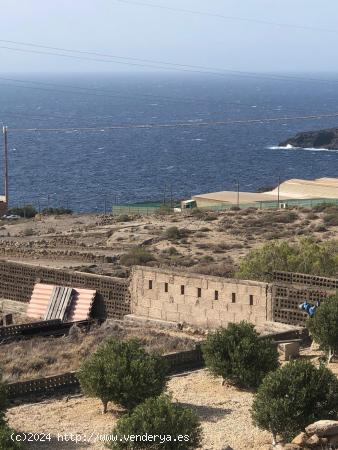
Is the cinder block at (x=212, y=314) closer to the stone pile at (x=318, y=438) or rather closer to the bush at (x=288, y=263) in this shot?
the bush at (x=288, y=263)

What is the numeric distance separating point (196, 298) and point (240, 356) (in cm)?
710

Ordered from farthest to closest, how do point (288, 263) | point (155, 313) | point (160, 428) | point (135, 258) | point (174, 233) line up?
point (174, 233) → point (135, 258) → point (288, 263) → point (155, 313) → point (160, 428)

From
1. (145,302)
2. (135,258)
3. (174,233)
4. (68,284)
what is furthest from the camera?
(174,233)

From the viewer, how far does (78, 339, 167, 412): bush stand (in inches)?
711

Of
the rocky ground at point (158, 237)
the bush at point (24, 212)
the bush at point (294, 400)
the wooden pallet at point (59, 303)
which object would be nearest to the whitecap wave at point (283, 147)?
the bush at point (24, 212)

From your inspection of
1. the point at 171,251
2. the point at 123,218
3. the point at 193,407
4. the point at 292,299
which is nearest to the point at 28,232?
the point at 123,218

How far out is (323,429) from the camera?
15.7 metres

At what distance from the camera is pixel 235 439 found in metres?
16.8

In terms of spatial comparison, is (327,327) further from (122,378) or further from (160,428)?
(160,428)

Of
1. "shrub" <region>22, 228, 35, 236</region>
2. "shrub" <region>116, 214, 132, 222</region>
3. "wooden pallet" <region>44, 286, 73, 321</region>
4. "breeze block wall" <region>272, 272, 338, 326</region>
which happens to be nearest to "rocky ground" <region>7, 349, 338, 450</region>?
"breeze block wall" <region>272, 272, 338, 326</region>

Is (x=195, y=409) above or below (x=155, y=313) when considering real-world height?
above

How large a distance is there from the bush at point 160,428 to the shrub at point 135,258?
867 inches

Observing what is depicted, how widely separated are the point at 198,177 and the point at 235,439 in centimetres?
8854

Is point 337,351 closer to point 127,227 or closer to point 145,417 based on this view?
point 145,417
